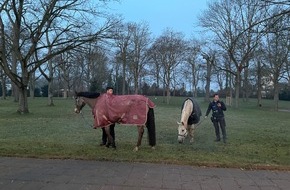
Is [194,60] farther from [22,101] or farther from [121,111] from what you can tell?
[121,111]

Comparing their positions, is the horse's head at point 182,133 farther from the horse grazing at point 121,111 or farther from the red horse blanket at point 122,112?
the red horse blanket at point 122,112

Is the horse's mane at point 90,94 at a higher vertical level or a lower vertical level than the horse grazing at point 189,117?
higher

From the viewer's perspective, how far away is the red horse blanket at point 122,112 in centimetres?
1124

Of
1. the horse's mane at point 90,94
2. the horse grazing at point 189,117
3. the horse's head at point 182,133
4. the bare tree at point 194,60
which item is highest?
the bare tree at point 194,60

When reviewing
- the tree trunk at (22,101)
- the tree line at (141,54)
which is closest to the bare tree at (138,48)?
the tree line at (141,54)

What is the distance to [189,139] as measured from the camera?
14453 mm

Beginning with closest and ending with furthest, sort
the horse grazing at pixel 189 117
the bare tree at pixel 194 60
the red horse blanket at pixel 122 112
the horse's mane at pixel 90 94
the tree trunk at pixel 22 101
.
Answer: the red horse blanket at pixel 122 112
the horse's mane at pixel 90 94
the horse grazing at pixel 189 117
the tree trunk at pixel 22 101
the bare tree at pixel 194 60

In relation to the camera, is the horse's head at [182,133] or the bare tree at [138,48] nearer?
the horse's head at [182,133]

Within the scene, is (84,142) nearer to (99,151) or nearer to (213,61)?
(99,151)

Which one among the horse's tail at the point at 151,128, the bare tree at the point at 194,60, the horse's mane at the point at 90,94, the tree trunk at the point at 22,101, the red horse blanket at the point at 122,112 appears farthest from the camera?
the bare tree at the point at 194,60

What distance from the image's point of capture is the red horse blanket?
11242 millimetres

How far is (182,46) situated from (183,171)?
56235mm

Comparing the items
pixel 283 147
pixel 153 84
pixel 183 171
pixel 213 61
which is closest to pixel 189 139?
pixel 283 147

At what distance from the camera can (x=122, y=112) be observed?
11.2 m
